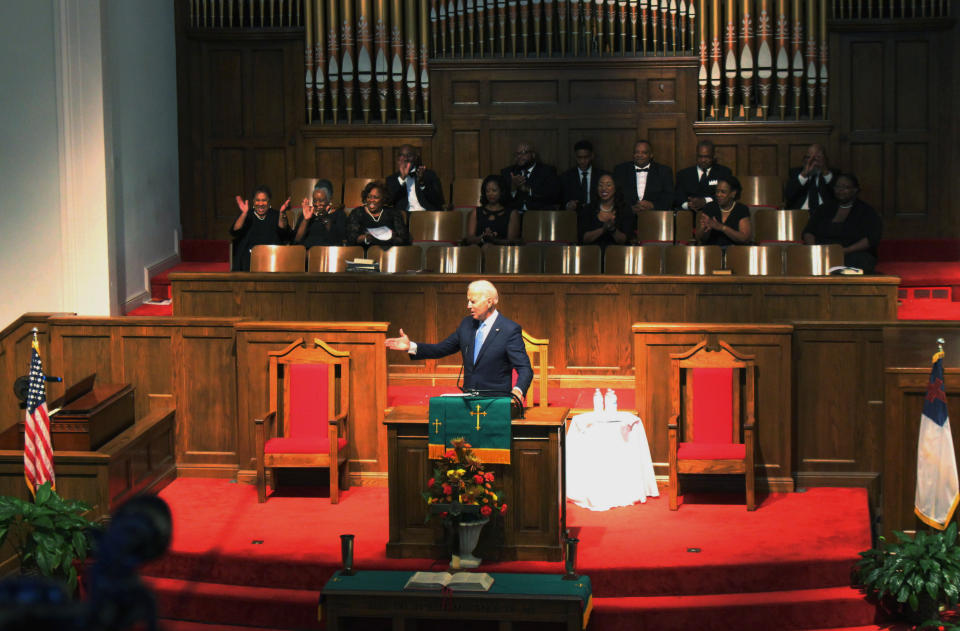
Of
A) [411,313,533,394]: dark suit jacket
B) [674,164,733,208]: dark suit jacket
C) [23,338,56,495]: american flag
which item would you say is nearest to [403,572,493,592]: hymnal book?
[411,313,533,394]: dark suit jacket

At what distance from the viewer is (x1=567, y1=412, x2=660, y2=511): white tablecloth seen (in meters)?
6.82

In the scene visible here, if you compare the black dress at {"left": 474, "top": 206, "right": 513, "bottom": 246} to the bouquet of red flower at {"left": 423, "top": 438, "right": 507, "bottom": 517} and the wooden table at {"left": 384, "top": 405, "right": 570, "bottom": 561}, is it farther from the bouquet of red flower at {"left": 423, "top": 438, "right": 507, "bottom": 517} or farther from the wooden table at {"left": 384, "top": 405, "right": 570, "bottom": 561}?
the bouquet of red flower at {"left": 423, "top": 438, "right": 507, "bottom": 517}

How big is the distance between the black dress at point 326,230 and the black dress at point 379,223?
17 centimetres

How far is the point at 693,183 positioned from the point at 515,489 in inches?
211

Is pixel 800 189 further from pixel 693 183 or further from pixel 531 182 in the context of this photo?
pixel 531 182

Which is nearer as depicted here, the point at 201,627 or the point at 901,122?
the point at 201,627

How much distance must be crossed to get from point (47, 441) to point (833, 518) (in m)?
4.23

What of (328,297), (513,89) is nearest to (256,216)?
(328,297)

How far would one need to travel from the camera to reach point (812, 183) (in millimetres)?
10383

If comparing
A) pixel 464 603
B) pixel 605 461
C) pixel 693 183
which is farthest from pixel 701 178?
pixel 464 603

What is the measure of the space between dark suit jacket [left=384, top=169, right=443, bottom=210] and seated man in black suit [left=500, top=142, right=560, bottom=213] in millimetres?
644

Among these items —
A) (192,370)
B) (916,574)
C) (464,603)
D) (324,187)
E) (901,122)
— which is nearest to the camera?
(464,603)

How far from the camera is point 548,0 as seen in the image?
11.3 metres

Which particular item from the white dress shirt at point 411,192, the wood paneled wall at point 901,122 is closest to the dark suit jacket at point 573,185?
the white dress shirt at point 411,192
